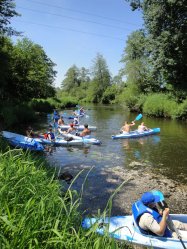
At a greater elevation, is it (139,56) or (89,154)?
(139,56)

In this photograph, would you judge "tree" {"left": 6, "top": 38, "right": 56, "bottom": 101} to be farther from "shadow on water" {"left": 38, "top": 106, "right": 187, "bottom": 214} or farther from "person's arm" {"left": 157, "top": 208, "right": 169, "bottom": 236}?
"person's arm" {"left": 157, "top": 208, "right": 169, "bottom": 236}

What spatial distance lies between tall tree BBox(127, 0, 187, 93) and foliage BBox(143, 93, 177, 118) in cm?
673

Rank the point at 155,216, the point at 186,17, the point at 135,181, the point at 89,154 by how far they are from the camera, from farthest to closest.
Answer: the point at 186,17 < the point at 89,154 < the point at 135,181 < the point at 155,216

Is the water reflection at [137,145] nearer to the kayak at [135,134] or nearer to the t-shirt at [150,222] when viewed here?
the kayak at [135,134]

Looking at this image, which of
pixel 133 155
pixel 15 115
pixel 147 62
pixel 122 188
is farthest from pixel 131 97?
pixel 122 188

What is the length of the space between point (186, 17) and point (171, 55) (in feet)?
10.5

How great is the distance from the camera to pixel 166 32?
78.8 feet

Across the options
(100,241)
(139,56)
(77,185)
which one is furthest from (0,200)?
(139,56)

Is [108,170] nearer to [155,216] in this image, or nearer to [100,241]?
[155,216]

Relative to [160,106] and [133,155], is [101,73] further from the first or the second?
[133,155]

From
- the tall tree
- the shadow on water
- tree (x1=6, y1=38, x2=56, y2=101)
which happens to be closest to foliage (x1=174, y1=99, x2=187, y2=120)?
the tall tree

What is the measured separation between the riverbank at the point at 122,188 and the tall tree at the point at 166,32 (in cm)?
1509

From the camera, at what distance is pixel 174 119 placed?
1304 inches

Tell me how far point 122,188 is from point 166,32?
58.1 ft
